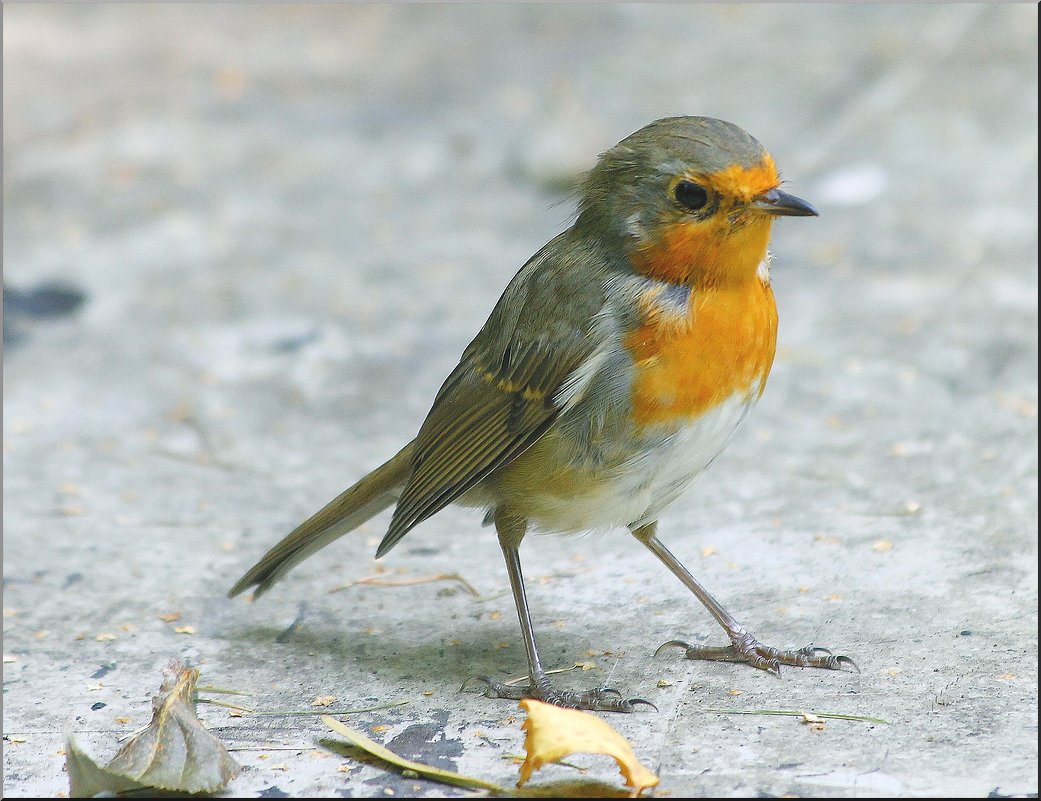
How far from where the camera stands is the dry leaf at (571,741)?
2.58 meters

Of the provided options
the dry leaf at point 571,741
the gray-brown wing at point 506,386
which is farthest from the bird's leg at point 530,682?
the dry leaf at point 571,741

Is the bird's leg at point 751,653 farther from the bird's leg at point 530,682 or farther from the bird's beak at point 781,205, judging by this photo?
the bird's beak at point 781,205

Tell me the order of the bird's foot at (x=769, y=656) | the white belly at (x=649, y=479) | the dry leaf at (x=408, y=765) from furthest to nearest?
the bird's foot at (x=769, y=656) → the white belly at (x=649, y=479) → the dry leaf at (x=408, y=765)

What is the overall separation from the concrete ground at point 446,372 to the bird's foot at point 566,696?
0.04 meters

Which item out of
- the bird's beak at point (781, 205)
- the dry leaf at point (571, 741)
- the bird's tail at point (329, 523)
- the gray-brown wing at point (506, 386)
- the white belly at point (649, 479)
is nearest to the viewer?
the dry leaf at point (571, 741)

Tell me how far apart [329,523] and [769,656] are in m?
1.23

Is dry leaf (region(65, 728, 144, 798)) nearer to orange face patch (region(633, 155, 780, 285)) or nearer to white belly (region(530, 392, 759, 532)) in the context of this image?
white belly (region(530, 392, 759, 532))

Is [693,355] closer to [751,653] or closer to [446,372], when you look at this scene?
[751,653]

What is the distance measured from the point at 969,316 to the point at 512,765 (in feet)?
11.4

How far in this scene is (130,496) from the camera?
4738 millimetres

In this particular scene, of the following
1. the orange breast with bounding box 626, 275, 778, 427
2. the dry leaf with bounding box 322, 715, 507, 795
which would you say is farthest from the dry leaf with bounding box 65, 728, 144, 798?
the orange breast with bounding box 626, 275, 778, 427

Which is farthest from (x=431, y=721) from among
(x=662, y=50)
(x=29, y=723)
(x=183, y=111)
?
(x=662, y=50)

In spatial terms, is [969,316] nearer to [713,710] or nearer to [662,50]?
[713,710]

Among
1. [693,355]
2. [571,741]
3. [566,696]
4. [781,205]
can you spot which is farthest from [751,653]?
[781,205]
